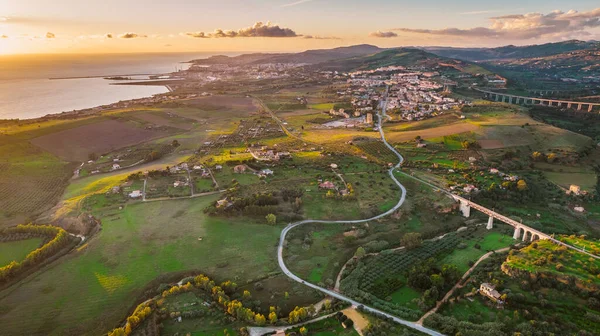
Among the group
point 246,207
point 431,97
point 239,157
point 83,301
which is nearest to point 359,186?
point 246,207

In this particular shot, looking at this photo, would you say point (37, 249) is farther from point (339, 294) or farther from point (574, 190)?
point (574, 190)

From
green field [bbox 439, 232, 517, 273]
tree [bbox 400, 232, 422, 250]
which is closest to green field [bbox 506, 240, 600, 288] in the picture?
green field [bbox 439, 232, 517, 273]

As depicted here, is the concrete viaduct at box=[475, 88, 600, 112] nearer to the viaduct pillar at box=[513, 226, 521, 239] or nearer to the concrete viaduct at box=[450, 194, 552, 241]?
the concrete viaduct at box=[450, 194, 552, 241]

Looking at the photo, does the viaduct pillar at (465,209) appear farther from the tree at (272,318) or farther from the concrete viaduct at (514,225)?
the tree at (272,318)

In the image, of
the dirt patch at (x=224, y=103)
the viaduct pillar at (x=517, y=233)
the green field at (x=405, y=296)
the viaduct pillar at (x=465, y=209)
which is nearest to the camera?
the green field at (x=405, y=296)

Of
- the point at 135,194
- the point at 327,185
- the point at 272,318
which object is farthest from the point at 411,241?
the point at 135,194

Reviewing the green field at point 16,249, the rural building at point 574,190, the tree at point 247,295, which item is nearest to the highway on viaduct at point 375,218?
the tree at point 247,295

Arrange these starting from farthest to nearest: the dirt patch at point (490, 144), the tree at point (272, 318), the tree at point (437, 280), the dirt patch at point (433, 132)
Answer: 1. the dirt patch at point (433, 132)
2. the dirt patch at point (490, 144)
3. the tree at point (437, 280)
4. the tree at point (272, 318)
